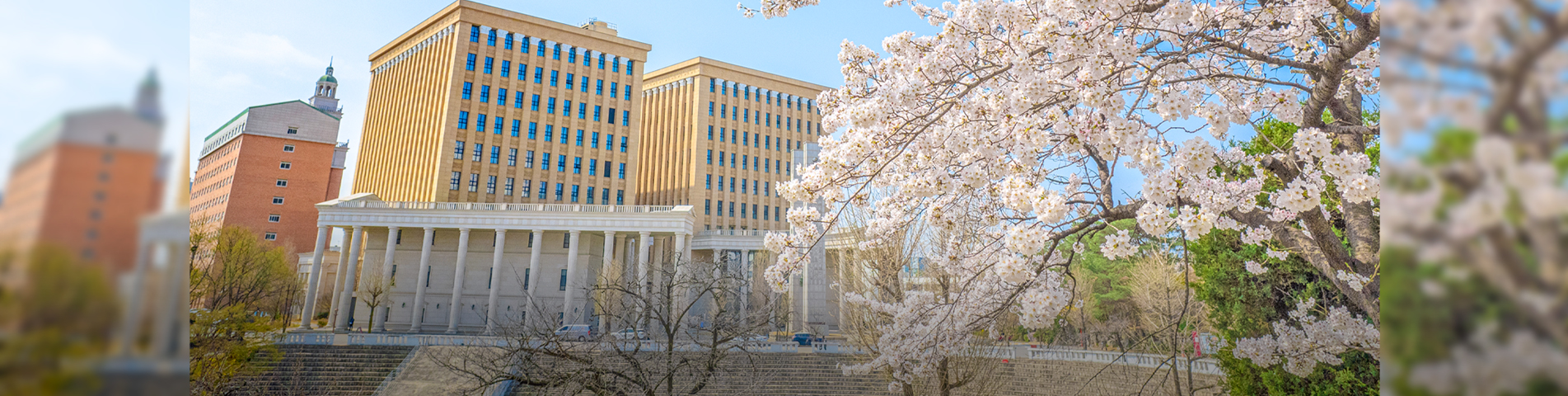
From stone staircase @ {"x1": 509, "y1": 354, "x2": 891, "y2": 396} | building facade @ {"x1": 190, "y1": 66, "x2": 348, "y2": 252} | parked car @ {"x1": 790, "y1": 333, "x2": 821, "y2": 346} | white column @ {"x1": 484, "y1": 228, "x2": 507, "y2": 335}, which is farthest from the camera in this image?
building facade @ {"x1": 190, "y1": 66, "x2": 348, "y2": 252}

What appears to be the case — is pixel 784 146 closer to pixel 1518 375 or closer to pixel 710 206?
pixel 710 206

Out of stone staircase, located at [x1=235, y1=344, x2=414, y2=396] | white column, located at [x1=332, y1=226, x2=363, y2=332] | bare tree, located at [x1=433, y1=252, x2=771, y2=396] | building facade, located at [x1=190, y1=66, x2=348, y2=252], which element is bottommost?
stone staircase, located at [x1=235, y1=344, x2=414, y2=396]

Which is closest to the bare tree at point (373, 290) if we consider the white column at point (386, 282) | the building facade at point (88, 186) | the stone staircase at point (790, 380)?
the white column at point (386, 282)

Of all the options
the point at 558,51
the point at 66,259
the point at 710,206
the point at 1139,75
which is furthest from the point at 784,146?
the point at 66,259

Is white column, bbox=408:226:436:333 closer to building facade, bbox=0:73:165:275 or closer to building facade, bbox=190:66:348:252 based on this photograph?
building facade, bbox=190:66:348:252

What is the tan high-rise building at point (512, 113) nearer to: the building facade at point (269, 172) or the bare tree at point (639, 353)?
the building facade at point (269, 172)

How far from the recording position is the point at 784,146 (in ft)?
183

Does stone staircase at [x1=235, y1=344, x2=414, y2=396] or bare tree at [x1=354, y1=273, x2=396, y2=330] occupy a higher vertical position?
bare tree at [x1=354, y1=273, x2=396, y2=330]

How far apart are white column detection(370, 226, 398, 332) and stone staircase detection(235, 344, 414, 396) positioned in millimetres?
9917

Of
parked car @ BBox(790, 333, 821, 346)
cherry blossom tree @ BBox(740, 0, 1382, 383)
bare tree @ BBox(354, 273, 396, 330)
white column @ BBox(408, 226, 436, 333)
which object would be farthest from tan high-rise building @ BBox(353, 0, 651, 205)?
cherry blossom tree @ BBox(740, 0, 1382, 383)

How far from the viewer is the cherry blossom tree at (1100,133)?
14.4ft

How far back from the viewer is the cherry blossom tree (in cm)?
438

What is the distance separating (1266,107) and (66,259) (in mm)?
7328

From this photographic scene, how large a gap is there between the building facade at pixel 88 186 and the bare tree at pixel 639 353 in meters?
8.85
